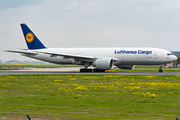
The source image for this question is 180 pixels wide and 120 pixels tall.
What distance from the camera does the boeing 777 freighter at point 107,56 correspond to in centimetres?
4084

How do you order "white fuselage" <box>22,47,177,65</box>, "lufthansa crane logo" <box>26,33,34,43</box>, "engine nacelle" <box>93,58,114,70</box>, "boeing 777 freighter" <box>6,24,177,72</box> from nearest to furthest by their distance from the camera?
"engine nacelle" <box>93,58,114,70</box>
"boeing 777 freighter" <box>6,24,177,72</box>
"white fuselage" <box>22,47,177,65</box>
"lufthansa crane logo" <box>26,33,34,43</box>

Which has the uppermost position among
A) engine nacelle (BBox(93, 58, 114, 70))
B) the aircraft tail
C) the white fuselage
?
the aircraft tail

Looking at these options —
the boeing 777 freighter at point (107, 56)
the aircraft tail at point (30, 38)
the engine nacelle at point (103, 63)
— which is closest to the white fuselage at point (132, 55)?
the boeing 777 freighter at point (107, 56)

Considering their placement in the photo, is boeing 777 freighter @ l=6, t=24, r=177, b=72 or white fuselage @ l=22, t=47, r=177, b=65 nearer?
boeing 777 freighter @ l=6, t=24, r=177, b=72

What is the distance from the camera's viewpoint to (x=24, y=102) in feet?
43.4

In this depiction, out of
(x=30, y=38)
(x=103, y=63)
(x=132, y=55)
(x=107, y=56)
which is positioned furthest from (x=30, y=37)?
(x=132, y=55)

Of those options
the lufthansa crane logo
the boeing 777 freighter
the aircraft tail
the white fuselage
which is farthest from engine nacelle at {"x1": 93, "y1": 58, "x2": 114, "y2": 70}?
the lufthansa crane logo

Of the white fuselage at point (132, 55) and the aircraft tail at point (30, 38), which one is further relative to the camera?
the aircraft tail at point (30, 38)

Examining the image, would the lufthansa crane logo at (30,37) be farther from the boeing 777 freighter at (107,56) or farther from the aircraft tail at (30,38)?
the boeing 777 freighter at (107,56)

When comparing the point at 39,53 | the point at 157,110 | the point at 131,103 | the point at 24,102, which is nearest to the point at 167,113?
the point at 157,110

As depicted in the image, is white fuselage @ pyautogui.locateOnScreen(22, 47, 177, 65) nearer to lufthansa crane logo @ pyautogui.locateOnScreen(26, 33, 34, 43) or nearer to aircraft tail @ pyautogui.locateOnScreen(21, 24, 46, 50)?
aircraft tail @ pyautogui.locateOnScreen(21, 24, 46, 50)

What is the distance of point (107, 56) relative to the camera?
42812 mm

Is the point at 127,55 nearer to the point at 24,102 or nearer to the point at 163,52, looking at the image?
the point at 163,52

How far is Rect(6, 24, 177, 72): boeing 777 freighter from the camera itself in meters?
40.8
